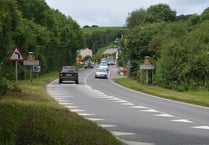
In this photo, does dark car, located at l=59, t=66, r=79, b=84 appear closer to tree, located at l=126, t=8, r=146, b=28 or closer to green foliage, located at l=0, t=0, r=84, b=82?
green foliage, located at l=0, t=0, r=84, b=82

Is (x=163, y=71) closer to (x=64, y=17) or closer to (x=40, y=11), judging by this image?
(x=40, y=11)

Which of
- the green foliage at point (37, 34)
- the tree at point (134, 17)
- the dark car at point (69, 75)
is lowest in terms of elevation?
the dark car at point (69, 75)

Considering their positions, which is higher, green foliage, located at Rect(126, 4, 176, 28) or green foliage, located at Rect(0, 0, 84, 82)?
green foliage, located at Rect(126, 4, 176, 28)

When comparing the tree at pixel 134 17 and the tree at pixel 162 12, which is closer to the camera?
the tree at pixel 162 12

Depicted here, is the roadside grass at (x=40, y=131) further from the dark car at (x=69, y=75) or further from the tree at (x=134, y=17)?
the tree at (x=134, y=17)

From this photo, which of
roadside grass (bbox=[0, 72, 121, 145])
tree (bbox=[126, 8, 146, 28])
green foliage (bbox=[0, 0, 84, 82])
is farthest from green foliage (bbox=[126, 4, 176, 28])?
roadside grass (bbox=[0, 72, 121, 145])

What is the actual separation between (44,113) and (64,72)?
3996cm

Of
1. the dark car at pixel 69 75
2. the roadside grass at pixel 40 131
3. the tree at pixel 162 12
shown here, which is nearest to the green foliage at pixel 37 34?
the dark car at pixel 69 75

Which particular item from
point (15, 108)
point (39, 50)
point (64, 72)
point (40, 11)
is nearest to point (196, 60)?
point (64, 72)

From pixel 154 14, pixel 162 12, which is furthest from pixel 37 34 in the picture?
pixel 162 12

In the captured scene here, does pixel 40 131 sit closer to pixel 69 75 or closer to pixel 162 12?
pixel 69 75

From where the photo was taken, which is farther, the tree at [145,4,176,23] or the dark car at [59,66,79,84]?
the tree at [145,4,176,23]

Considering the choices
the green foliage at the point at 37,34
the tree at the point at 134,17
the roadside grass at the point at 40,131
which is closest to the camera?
the roadside grass at the point at 40,131

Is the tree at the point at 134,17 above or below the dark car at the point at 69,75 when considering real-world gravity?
above
